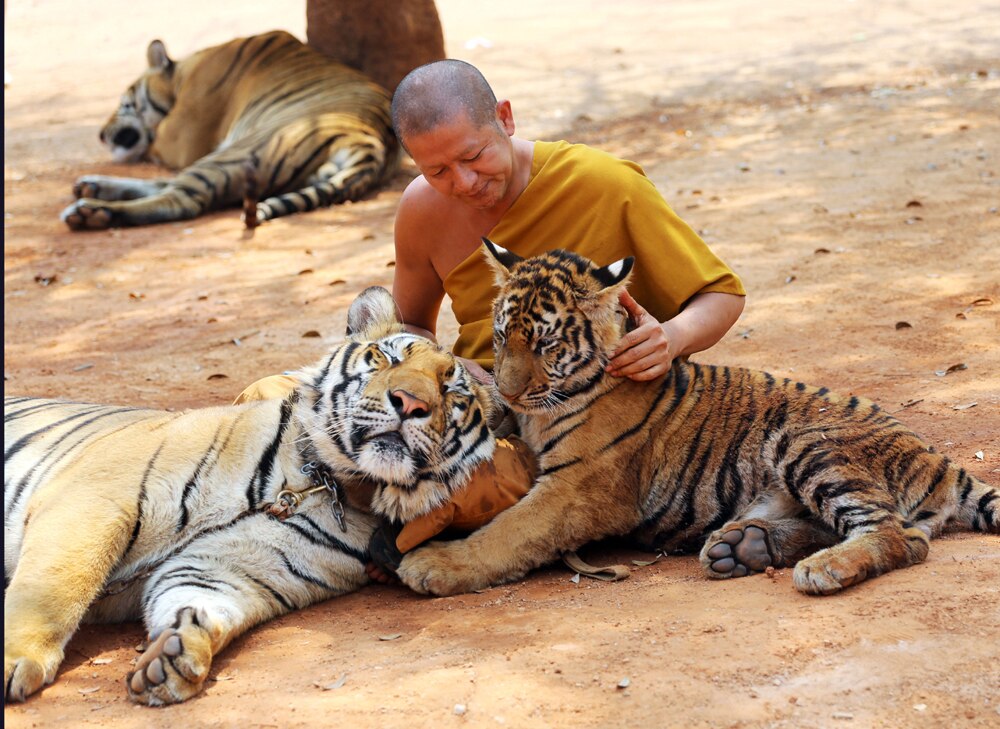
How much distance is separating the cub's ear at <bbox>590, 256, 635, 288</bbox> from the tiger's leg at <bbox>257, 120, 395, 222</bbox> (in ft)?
17.7

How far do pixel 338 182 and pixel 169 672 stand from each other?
6350mm

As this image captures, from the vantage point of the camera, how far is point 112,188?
344 inches

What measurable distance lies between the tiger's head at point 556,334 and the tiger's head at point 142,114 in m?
7.72

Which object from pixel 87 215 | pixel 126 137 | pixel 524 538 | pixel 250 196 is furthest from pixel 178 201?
pixel 524 538

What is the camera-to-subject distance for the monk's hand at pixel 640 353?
340 cm

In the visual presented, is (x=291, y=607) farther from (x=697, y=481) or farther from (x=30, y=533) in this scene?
(x=697, y=481)

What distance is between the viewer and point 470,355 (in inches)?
158

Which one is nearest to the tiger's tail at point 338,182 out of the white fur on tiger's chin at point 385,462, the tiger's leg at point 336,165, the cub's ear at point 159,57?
the tiger's leg at point 336,165

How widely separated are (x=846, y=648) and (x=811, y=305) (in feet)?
11.5

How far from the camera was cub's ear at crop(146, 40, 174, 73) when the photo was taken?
401 inches

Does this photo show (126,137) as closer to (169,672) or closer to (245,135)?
(245,135)

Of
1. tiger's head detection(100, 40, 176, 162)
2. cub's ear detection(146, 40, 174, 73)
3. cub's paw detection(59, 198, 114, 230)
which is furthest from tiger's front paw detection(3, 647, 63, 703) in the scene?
cub's ear detection(146, 40, 174, 73)

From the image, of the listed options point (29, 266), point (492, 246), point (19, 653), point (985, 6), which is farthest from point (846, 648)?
point (985, 6)

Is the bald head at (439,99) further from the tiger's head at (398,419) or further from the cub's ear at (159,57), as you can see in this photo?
the cub's ear at (159,57)
